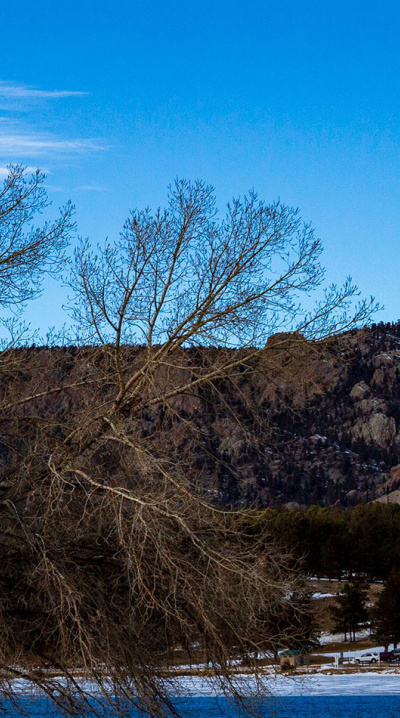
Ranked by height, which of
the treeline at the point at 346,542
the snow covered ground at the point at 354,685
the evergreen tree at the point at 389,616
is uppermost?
the treeline at the point at 346,542

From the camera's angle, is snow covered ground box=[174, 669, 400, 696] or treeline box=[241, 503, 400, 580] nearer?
snow covered ground box=[174, 669, 400, 696]

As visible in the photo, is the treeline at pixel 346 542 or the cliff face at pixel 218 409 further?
the treeline at pixel 346 542

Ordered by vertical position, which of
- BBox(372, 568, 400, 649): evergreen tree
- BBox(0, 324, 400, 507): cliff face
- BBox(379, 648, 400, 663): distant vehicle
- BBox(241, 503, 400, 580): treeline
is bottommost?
BBox(379, 648, 400, 663): distant vehicle

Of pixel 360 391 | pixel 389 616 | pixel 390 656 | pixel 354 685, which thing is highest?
pixel 360 391

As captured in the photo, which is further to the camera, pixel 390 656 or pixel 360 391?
pixel 360 391

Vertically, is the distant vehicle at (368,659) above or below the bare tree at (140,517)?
below

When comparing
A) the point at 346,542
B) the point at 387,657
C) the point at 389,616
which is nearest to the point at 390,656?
the point at 387,657

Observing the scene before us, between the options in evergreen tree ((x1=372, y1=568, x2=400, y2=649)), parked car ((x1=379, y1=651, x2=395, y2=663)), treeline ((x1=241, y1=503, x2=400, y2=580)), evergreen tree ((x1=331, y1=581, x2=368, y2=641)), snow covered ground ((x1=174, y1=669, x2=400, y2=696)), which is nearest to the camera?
snow covered ground ((x1=174, y1=669, x2=400, y2=696))

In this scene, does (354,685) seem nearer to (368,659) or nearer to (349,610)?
(368,659)

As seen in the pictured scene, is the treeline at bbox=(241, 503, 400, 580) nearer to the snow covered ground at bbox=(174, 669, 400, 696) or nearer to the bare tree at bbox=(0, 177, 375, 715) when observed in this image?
the snow covered ground at bbox=(174, 669, 400, 696)

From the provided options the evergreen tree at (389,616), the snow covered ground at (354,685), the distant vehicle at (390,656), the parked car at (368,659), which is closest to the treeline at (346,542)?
the evergreen tree at (389,616)

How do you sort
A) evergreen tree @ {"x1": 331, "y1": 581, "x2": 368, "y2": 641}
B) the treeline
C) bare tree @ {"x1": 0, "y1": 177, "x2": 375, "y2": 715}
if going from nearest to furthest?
bare tree @ {"x1": 0, "y1": 177, "x2": 375, "y2": 715} → evergreen tree @ {"x1": 331, "y1": 581, "x2": 368, "y2": 641} → the treeline

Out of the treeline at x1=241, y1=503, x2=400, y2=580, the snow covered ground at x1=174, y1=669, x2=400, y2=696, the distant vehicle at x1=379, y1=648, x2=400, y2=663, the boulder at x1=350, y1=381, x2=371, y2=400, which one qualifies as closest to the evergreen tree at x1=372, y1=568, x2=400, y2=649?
the distant vehicle at x1=379, y1=648, x2=400, y2=663

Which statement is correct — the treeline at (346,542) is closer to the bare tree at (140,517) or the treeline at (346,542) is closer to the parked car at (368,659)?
the parked car at (368,659)
